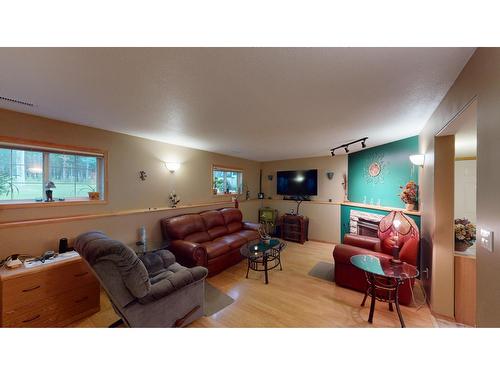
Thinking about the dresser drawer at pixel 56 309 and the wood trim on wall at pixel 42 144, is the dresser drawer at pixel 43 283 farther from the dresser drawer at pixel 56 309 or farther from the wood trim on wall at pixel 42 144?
the wood trim on wall at pixel 42 144

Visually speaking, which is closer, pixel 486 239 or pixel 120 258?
pixel 486 239

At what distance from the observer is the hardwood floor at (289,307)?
77.4 inches

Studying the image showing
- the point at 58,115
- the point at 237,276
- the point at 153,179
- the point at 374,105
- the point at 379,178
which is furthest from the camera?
the point at 379,178

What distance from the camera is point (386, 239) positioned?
2.50 meters

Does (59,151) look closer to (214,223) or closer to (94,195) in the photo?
(94,195)

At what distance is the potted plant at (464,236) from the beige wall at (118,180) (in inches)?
163

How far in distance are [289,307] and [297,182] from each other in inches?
143

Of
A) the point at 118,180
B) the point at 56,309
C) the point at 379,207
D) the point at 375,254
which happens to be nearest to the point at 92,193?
the point at 118,180

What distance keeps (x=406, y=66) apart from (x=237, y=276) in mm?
3222

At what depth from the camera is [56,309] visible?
1.84 meters

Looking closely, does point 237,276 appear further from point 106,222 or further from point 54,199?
point 54,199

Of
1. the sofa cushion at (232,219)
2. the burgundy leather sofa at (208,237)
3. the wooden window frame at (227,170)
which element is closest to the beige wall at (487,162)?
the burgundy leather sofa at (208,237)
